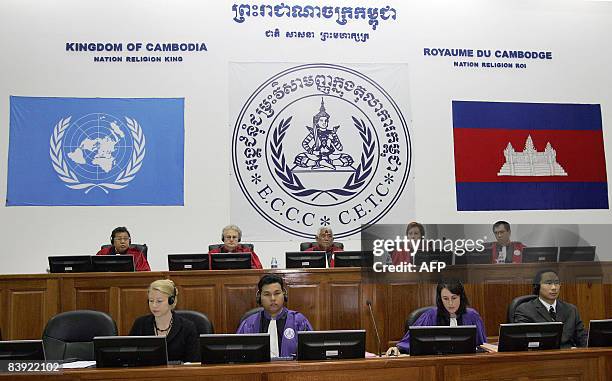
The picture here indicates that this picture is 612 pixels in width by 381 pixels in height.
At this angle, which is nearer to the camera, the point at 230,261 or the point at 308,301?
the point at 308,301

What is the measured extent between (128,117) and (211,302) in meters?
3.38

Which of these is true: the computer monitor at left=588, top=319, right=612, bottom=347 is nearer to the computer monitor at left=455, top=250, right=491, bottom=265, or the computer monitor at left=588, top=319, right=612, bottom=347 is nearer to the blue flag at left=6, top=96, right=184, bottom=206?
the computer monitor at left=455, top=250, right=491, bottom=265

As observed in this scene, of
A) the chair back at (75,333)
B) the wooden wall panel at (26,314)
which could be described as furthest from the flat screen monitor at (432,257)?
the wooden wall panel at (26,314)

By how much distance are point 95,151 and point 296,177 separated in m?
2.50

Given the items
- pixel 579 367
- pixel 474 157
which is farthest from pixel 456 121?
pixel 579 367

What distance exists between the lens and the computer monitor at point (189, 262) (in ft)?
19.7

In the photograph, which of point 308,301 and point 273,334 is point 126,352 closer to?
point 273,334

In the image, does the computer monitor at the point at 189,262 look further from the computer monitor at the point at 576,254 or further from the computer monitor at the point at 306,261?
the computer monitor at the point at 576,254

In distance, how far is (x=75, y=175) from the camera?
799cm

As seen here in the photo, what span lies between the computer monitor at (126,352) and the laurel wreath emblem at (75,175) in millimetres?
5024

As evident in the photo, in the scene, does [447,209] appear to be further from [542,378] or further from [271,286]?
[542,378]

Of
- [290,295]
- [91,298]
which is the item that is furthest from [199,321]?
[91,298]

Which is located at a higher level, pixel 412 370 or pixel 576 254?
pixel 576 254

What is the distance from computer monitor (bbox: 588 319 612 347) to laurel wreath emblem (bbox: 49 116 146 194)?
19.2ft
